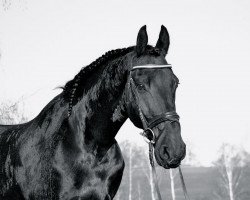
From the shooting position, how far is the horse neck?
4.20 m

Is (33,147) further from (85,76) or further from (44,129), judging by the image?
(85,76)

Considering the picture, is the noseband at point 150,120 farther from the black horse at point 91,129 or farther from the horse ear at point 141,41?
the horse ear at point 141,41

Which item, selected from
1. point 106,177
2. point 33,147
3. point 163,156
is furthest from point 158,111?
point 33,147

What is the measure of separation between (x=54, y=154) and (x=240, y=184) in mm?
48088

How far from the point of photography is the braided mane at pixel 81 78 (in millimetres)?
4570

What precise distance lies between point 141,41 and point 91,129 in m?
1.23

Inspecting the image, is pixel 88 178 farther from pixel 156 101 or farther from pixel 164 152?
pixel 156 101

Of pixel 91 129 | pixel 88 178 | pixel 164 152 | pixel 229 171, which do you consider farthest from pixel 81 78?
pixel 229 171

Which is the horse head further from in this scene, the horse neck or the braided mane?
the braided mane

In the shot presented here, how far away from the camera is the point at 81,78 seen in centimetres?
471

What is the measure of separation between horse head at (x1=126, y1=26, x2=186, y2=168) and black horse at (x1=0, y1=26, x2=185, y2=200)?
0.01 meters

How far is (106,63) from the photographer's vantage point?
183 inches

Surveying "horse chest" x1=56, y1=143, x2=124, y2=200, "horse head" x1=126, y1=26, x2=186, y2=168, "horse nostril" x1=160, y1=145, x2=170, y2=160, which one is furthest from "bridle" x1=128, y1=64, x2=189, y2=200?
"horse chest" x1=56, y1=143, x2=124, y2=200

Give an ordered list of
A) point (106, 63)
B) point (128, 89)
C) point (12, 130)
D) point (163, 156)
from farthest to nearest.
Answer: point (12, 130), point (106, 63), point (128, 89), point (163, 156)
